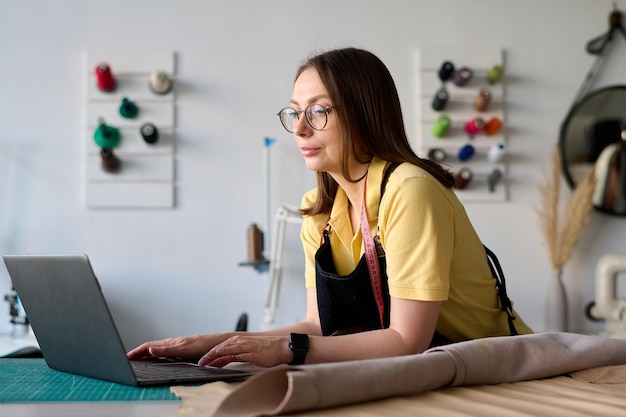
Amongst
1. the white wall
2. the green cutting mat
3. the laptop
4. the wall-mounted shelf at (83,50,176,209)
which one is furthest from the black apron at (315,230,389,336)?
the wall-mounted shelf at (83,50,176,209)

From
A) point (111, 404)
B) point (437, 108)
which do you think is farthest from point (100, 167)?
point (111, 404)

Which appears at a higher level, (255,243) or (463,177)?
(463,177)

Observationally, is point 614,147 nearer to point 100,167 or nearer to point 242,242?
point 242,242

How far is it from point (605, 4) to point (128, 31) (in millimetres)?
2343

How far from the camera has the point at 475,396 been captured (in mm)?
904

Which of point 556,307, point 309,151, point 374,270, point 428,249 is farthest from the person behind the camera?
point 556,307

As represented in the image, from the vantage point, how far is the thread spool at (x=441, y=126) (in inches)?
133

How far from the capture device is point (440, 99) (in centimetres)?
339

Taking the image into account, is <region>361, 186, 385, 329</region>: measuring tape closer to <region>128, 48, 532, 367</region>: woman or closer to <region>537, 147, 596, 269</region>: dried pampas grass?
<region>128, 48, 532, 367</region>: woman

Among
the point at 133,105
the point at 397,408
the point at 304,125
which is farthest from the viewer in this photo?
the point at 133,105

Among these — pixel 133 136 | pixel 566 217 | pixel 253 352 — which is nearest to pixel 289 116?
pixel 253 352

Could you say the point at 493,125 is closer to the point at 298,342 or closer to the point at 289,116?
the point at 289,116

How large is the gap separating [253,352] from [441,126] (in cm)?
244

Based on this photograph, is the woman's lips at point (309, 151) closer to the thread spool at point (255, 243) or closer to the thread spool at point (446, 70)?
the thread spool at point (255, 243)
